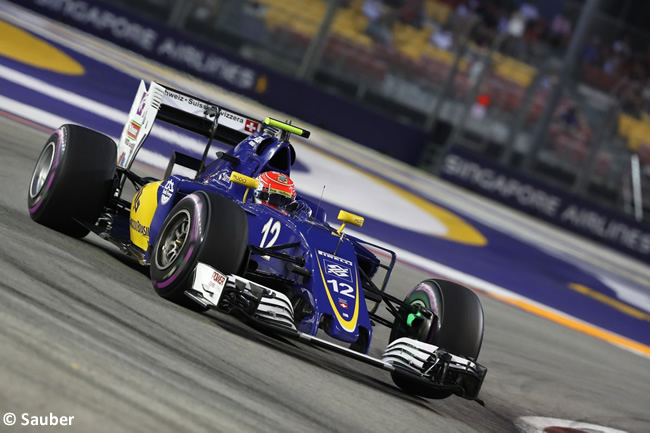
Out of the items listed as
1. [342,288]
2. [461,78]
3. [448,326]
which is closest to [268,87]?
[461,78]

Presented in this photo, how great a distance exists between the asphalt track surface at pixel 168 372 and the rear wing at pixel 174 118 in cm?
86

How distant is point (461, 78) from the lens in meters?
26.2

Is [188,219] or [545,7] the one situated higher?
[545,7]

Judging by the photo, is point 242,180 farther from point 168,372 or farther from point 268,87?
point 268,87

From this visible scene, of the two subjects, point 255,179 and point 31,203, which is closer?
point 255,179

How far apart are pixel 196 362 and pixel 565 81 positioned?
22.6 metres

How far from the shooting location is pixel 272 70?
26.2 metres

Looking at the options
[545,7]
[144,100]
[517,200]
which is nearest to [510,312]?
[144,100]

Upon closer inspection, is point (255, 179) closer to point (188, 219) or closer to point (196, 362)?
point (188, 219)

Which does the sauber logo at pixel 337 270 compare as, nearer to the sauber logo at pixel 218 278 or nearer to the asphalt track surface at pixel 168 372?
the asphalt track surface at pixel 168 372

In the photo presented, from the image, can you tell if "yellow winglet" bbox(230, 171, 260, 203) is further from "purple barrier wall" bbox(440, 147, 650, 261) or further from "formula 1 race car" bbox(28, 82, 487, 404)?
"purple barrier wall" bbox(440, 147, 650, 261)

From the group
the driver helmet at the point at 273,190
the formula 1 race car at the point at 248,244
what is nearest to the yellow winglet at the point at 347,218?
the formula 1 race car at the point at 248,244

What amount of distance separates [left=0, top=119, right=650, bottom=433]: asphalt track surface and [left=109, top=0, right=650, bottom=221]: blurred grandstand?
54.8 feet

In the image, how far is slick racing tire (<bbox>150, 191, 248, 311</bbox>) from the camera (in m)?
6.38
